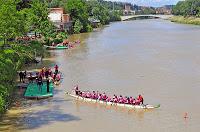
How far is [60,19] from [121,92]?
64140mm

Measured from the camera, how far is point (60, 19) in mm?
96750

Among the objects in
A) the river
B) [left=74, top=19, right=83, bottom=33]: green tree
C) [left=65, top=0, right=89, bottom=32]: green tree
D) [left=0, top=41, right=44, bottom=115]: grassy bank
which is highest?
[left=65, top=0, right=89, bottom=32]: green tree

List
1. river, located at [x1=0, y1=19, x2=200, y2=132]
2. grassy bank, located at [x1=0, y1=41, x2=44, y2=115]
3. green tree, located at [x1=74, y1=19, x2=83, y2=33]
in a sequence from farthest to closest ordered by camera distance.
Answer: green tree, located at [x1=74, y1=19, x2=83, y2=33] → grassy bank, located at [x1=0, y1=41, x2=44, y2=115] → river, located at [x1=0, y1=19, x2=200, y2=132]

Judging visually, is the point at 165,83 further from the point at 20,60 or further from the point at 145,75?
the point at 20,60

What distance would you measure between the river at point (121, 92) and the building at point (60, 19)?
3518cm

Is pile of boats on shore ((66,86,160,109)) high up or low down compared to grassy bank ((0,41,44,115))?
down

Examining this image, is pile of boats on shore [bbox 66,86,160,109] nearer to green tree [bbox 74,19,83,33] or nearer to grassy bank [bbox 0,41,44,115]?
grassy bank [bbox 0,41,44,115]

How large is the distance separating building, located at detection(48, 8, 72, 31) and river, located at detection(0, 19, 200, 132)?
35.2 m

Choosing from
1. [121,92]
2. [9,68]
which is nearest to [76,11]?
[121,92]

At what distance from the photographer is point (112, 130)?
2520 cm

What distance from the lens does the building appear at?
9545 cm

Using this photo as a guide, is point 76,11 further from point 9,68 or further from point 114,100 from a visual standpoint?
point 114,100

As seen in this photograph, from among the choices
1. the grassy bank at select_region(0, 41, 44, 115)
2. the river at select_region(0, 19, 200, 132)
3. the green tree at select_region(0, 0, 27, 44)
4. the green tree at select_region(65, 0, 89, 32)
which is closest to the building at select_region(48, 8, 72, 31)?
the green tree at select_region(65, 0, 89, 32)

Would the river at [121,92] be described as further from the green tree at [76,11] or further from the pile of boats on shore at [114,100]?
the green tree at [76,11]
